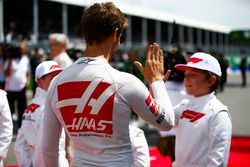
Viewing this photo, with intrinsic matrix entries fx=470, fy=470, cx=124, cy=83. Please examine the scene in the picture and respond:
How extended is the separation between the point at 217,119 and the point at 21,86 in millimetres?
6707

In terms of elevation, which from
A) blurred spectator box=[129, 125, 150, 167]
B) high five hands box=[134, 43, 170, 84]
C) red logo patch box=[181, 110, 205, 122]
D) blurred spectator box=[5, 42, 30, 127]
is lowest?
blurred spectator box=[5, 42, 30, 127]

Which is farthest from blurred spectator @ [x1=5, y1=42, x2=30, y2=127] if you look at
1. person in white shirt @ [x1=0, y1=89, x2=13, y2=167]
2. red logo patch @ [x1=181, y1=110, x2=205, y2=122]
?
red logo patch @ [x1=181, y1=110, x2=205, y2=122]

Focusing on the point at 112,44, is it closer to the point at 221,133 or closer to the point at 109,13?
the point at 109,13

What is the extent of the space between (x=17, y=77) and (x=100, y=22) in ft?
23.8

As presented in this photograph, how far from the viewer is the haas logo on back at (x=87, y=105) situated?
2.09 meters

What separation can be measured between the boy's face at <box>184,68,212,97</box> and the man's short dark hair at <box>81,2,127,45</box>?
3.55 feet

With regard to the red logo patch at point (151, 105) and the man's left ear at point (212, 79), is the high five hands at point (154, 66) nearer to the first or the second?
the red logo patch at point (151, 105)

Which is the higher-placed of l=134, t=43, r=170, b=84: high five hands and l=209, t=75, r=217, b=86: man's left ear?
l=134, t=43, r=170, b=84: high five hands

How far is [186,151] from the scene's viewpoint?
3031 mm

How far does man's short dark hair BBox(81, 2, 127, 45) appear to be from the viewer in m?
2.12

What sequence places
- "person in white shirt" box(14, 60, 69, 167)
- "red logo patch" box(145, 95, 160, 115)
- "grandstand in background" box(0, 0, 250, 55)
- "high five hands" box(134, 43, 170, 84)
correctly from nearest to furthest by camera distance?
1. "red logo patch" box(145, 95, 160, 115)
2. "high five hands" box(134, 43, 170, 84)
3. "person in white shirt" box(14, 60, 69, 167)
4. "grandstand in background" box(0, 0, 250, 55)

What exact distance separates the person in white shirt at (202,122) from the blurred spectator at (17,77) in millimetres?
6257

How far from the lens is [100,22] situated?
6.95 feet

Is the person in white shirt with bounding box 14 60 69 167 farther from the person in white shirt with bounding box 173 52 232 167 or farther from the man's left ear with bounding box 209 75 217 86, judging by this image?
the man's left ear with bounding box 209 75 217 86
